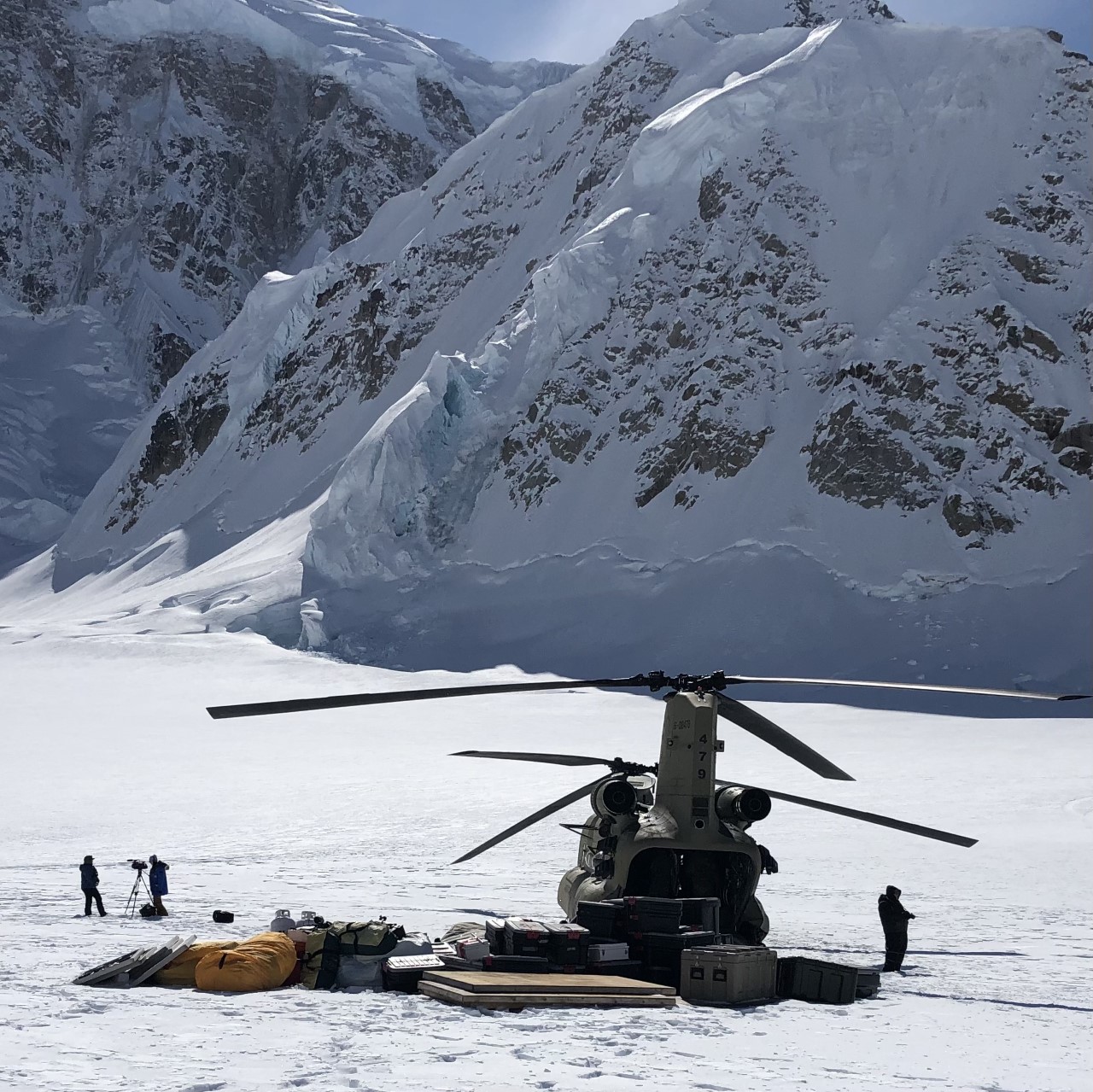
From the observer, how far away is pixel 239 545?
63.1m

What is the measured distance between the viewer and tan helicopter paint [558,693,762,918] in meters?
12.1

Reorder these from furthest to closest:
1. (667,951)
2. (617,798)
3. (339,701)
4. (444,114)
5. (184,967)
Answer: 1. (444,114)
2. (617,798)
3. (667,951)
4. (184,967)
5. (339,701)

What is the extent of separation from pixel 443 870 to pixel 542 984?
9.45 m

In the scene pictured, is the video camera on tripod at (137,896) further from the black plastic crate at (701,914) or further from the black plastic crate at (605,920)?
the black plastic crate at (701,914)

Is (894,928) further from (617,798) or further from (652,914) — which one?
(617,798)

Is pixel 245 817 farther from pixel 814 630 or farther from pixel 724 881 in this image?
pixel 814 630

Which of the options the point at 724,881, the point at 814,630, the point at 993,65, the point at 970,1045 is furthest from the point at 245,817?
the point at 993,65

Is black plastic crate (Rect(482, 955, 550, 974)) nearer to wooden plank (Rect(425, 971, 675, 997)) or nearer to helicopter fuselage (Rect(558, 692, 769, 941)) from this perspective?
wooden plank (Rect(425, 971, 675, 997))

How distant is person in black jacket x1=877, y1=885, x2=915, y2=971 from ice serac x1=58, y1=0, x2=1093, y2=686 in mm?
30250

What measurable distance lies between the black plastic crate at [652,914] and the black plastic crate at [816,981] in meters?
1.01

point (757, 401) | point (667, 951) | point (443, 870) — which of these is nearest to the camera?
point (667, 951)

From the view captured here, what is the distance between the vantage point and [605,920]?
459 inches

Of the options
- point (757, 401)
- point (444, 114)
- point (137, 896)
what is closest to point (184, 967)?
point (137, 896)

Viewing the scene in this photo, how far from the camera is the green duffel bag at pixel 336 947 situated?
453 inches
